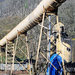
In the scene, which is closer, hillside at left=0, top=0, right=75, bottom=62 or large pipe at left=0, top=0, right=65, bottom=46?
large pipe at left=0, top=0, right=65, bottom=46

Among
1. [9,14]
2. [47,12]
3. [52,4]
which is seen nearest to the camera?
[52,4]

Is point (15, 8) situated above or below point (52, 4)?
above

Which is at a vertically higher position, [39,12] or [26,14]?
[26,14]

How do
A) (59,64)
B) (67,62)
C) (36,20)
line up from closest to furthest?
1. (36,20)
2. (59,64)
3. (67,62)

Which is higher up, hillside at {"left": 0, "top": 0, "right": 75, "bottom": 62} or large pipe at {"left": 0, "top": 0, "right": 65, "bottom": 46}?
hillside at {"left": 0, "top": 0, "right": 75, "bottom": 62}

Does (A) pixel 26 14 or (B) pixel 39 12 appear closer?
(B) pixel 39 12

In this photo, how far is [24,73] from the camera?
16.5m

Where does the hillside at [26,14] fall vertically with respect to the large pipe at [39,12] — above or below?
above

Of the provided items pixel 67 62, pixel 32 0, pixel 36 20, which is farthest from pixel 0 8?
pixel 36 20

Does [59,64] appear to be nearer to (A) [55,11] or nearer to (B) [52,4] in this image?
(A) [55,11]

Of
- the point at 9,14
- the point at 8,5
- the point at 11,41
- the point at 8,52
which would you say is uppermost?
the point at 8,5

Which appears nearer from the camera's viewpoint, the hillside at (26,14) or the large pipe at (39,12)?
the large pipe at (39,12)

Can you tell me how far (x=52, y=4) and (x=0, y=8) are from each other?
4965cm

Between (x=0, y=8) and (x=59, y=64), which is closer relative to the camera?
(x=59, y=64)
